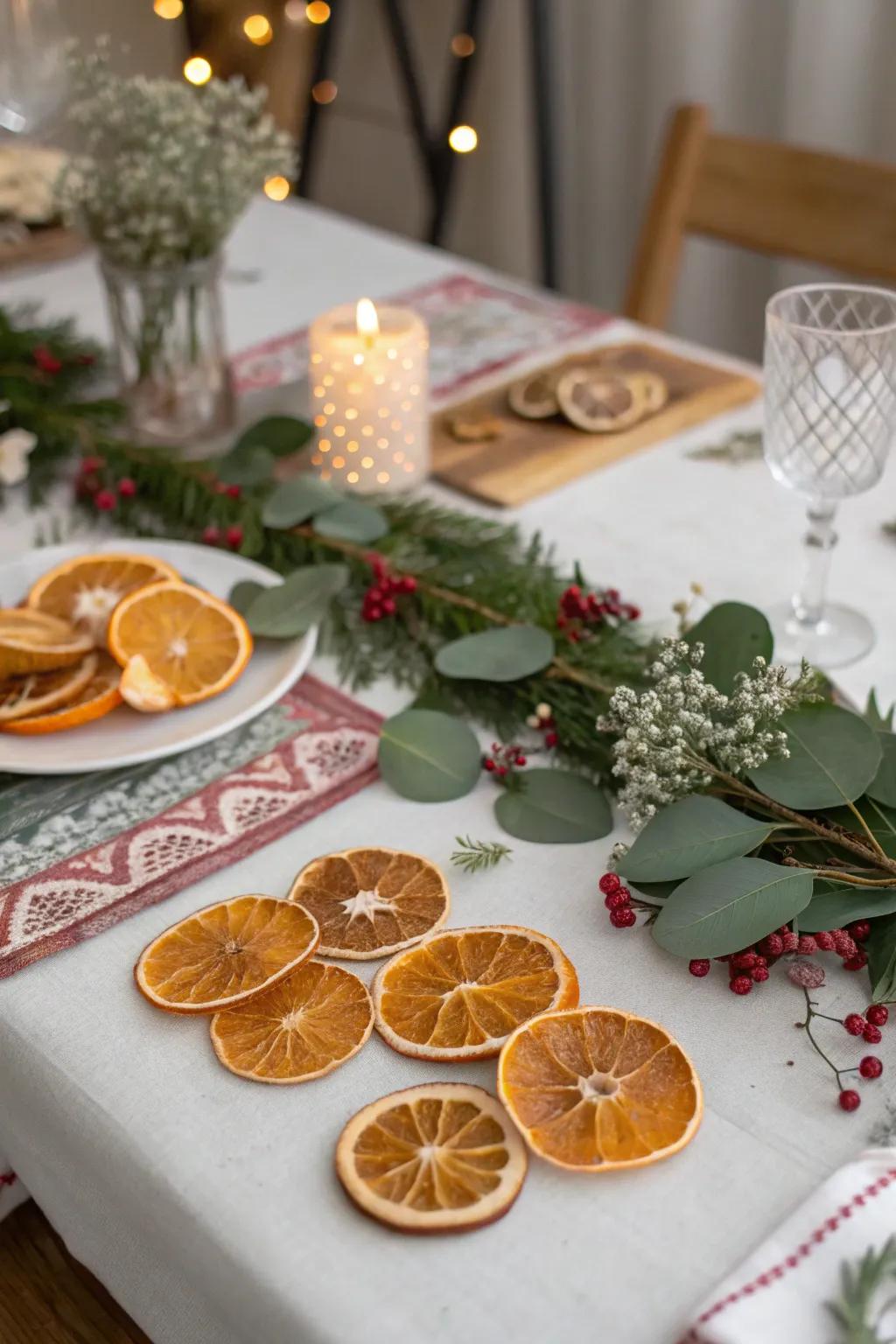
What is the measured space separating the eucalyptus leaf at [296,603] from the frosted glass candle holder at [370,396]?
0.66 ft

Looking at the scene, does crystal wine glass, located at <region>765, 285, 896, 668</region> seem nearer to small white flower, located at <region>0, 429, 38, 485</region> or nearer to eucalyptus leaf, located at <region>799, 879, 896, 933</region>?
eucalyptus leaf, located at <region>799, 879, 896, 933</region>

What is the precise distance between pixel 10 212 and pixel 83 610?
0.90 metres

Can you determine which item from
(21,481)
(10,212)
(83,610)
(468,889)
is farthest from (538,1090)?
(10,212)

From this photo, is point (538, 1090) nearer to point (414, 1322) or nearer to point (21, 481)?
point (414, 1322)

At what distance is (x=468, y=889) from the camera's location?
28.2 inches

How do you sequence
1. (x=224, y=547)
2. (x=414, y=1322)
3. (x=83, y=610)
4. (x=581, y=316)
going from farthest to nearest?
(x=581, y=316) < (x=224, y=547) < (x=83, y=610) < (x=414, y=1322)

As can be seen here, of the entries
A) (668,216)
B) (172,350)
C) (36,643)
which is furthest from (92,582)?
(668,216)

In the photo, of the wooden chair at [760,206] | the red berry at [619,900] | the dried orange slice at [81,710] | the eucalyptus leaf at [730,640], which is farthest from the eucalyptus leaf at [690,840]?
the wooden chair at [760,206]

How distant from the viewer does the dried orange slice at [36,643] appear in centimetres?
83

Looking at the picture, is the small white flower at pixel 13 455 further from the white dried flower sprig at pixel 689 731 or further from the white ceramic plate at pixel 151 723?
the white dried flower sprig at pixel 689 731

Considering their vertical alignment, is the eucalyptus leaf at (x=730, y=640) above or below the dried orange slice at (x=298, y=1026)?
above

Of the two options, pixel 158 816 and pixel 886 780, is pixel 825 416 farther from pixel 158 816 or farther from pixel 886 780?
pixel 158 816

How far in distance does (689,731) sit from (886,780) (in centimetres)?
11

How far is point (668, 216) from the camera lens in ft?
5.13
